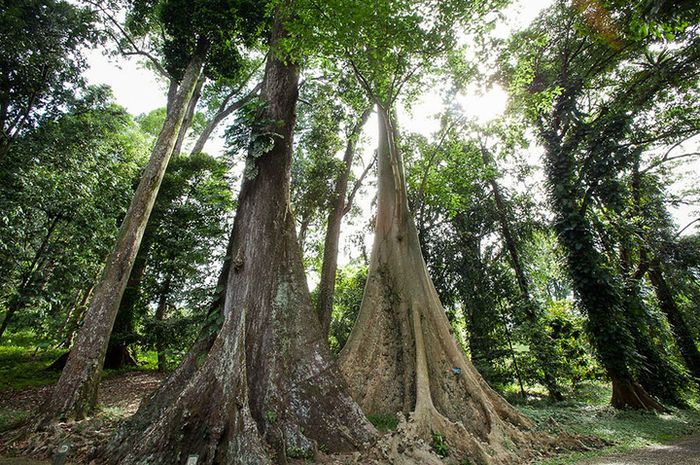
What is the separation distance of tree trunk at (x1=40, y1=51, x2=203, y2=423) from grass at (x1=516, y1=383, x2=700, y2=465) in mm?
6739

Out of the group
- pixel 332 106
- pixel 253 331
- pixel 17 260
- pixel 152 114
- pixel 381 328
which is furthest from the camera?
pixel 152 114

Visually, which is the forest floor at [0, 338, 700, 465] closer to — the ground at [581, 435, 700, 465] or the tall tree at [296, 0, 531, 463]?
the ground at [581, 435, 700, 465]

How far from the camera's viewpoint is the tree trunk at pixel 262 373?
3471 mm

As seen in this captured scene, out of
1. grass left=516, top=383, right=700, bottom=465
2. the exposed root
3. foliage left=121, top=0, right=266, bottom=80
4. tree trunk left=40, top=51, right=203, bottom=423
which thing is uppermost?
foliage left=121, top=0, right=266, bottom=80

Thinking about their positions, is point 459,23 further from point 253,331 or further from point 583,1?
point 253,331

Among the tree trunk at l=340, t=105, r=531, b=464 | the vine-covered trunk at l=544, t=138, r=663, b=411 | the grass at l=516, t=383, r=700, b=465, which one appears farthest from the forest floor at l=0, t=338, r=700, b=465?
the vine-covered trunk at l=544, t=138, r=663, b=411

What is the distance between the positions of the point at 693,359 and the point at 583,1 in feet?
37.8

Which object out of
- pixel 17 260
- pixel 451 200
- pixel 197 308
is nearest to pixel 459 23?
pixel 451 200

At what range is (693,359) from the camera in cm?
1031

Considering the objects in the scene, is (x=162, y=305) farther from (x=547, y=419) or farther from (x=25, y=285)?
(x=547, y=419)

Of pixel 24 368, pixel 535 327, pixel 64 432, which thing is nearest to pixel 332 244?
pixel 535 327

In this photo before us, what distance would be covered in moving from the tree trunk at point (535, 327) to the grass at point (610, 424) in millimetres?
591

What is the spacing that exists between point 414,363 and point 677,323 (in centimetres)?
1112

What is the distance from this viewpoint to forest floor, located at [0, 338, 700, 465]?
4238 mm
